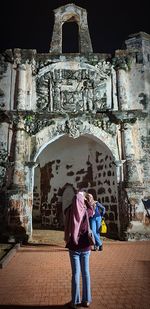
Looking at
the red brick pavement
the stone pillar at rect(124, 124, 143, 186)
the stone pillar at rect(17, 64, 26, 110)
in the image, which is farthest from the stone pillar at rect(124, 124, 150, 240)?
the stone pillar at rect(17, 64, 26, 110)

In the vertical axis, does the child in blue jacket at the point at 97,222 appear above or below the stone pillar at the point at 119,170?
below

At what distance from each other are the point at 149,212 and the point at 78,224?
19.5ft

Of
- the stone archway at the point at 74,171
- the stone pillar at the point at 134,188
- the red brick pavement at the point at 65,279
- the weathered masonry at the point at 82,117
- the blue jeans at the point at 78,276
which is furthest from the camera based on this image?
the stone archway at the point at 74,171

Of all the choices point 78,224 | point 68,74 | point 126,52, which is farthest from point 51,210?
point 78,224

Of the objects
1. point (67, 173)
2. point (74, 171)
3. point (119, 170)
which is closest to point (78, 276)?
point (119, 170)

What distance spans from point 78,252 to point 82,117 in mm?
7013

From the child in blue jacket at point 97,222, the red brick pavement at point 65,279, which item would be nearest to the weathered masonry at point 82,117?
the child in blue jacket at point 97,222

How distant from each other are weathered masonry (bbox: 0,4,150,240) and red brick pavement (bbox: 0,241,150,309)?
2.18 meters

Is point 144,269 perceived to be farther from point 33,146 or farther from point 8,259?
point 33,146

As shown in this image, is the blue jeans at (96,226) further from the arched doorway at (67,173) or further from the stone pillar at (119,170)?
the arched doorway at (67,173)

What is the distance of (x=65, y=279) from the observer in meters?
4.38

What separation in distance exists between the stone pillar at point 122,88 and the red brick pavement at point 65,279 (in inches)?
213

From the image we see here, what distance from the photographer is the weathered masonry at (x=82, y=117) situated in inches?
342

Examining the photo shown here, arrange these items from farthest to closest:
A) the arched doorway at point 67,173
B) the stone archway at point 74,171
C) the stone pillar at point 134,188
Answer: the arched doorway at point 67,173, the stone archway at point 74,171, the stone pillar at point 134,188
